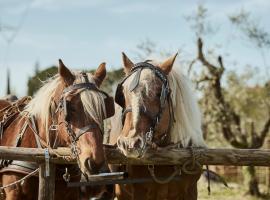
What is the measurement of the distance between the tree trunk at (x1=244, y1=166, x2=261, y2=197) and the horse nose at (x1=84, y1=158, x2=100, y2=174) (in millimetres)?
10272

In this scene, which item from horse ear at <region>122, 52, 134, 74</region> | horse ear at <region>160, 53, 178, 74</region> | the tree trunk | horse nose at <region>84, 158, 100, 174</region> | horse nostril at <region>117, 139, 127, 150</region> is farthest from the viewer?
the tree trunk

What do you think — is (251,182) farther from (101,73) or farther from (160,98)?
(101,73)

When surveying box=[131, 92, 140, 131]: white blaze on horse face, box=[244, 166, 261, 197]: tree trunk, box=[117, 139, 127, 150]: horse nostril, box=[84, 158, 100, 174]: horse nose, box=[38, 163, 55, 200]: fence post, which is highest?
box=[131, 92, 140, 131]: white blaze on horse face

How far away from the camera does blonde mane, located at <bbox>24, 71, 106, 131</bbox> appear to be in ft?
13.4

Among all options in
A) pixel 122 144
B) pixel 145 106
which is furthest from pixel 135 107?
pixel 122 144

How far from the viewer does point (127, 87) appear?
14.9ft

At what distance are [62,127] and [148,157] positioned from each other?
2.51 ft

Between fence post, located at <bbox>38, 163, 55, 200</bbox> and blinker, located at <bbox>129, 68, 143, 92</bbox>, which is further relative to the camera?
blinker, located at <bbox>129, 68, 143, 92</bbox>

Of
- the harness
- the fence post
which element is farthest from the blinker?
the fence post

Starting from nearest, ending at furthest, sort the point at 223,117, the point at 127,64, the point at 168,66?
the point at 168,66 → the point at 127,64 → the point at 223,117

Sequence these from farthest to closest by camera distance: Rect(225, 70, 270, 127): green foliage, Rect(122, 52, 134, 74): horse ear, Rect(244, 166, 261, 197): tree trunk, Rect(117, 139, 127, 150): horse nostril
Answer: Rect(225, 70, 270, 127): green foliage, Rect(244, 166, 261, 197): tree trunk, Rect(122, 52, 134, 74): horse ear, Rect(117, 139, 127, 150): horse nostril

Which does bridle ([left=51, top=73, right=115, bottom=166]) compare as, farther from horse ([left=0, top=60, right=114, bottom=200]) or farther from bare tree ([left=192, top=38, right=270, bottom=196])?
bare tree ([left=192, top=38, right=270, bottom=196])

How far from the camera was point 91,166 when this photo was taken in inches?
151

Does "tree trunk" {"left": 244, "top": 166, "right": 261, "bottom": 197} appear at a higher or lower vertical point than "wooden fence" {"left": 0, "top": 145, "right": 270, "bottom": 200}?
lower
